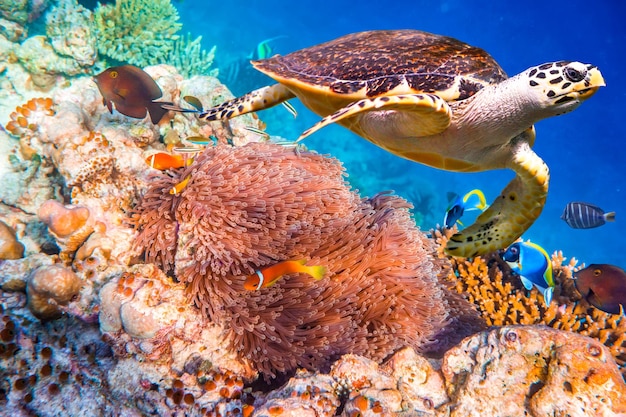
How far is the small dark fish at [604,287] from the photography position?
10.2ft

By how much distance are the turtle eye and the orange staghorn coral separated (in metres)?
1.95

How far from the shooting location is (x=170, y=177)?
96.9 inches

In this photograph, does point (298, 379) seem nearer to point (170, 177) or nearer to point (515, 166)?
point (170, 177)

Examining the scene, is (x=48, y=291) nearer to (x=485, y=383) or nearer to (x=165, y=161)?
(x=165, y=161)

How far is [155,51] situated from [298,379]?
22.8ft

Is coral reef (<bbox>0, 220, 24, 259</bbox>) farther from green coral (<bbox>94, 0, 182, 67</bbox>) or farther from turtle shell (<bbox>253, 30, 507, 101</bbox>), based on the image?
green coral (<bbox>94, 0, 182, 67</bbox>)

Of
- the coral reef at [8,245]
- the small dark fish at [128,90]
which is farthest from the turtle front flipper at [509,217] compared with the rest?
the coral reef at [8,245]

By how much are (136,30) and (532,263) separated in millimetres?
7291

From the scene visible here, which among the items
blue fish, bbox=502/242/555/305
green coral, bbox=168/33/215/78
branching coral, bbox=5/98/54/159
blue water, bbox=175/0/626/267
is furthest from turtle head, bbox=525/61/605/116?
blue water, bbox=175/0/626/267

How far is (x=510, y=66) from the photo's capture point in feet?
115

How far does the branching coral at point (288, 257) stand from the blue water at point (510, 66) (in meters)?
11.0

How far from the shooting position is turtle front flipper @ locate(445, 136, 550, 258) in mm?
2420

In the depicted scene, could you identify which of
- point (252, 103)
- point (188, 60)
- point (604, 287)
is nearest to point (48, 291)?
point (252, 103)

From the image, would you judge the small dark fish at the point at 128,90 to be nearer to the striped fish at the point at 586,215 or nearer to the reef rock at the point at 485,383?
the reef rock at the point at 485,383
